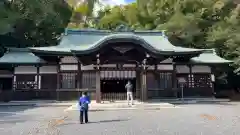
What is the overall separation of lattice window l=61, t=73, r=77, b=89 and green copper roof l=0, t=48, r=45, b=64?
2.21 metres

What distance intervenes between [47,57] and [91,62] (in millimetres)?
3742

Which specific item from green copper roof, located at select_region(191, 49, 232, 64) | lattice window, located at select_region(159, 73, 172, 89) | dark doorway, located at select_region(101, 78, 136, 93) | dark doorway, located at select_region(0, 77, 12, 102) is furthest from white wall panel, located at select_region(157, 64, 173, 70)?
dark doorway, located at select_region(0, 77, 12, 102)

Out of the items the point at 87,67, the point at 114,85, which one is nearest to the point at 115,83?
the point at 114,85

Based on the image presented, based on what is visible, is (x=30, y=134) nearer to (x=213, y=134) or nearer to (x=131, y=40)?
(x=213, y=134)

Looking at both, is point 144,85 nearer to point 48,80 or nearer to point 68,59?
point 68,59

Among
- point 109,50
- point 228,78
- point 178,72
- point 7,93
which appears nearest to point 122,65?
point 109,50

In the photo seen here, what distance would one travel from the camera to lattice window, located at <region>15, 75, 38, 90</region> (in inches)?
864

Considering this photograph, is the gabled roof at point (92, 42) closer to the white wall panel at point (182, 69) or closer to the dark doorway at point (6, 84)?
the white wall panel at point (182, 69)

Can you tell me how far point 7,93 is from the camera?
21.9m

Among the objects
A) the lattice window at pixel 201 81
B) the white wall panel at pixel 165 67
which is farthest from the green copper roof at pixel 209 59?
the white wall panel at pixel 165 67

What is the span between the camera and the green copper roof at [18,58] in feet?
72.0

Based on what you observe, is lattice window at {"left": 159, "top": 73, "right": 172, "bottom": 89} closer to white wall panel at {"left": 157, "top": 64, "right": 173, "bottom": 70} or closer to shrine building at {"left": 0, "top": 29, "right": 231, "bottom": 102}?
shrine building at {"left": 0, "top": 29, "right": 231, "bottom": 102}

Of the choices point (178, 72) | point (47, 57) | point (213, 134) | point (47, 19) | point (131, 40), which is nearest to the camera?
point (213, 134)

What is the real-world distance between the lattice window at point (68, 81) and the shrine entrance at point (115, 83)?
219 centimetres
